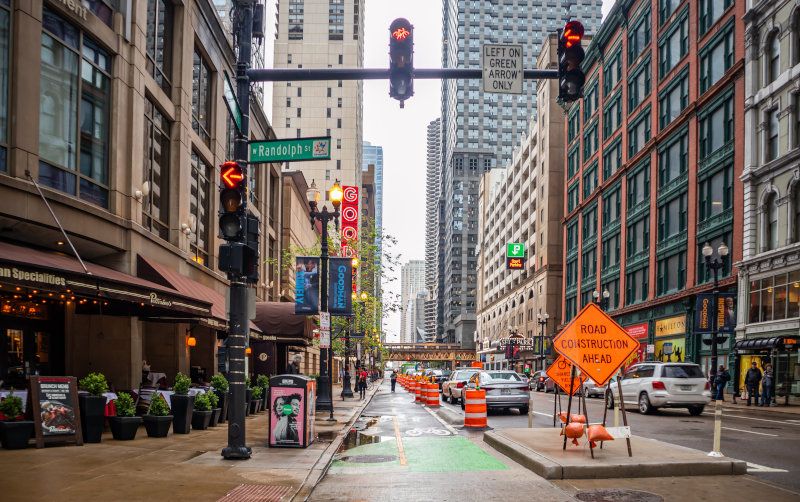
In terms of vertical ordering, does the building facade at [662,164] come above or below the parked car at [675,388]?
above

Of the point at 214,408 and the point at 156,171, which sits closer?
the point at 214,408

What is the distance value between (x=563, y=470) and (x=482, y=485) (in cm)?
121

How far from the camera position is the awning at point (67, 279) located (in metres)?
12.3

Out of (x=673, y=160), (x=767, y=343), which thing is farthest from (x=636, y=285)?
(x=767, y=343)

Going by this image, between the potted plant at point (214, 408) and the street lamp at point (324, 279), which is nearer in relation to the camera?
the potted plant at point (214, 408)

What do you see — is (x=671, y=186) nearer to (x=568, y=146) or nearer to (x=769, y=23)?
(x=769, y=23)

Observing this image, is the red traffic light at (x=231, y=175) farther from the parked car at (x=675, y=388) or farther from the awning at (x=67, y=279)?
the parked car at (x=675, y=388)

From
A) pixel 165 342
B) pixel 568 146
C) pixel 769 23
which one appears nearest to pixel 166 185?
pixel 165 342

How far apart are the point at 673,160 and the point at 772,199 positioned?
12.8 m

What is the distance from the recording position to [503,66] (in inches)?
472

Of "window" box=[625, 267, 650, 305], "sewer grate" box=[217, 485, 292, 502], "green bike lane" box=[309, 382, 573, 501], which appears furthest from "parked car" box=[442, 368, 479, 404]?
"window" box=[625, 267, 650, 305]

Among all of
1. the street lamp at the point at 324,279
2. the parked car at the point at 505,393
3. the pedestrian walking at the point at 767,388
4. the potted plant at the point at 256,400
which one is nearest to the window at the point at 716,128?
the pedestrian walking at the point at 767,388

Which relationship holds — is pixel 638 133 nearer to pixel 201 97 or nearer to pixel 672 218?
pixel 672 218

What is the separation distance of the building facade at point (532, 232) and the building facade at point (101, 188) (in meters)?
48.9
